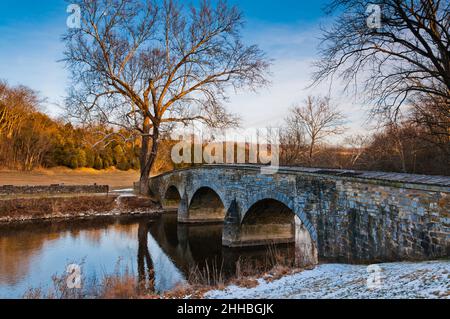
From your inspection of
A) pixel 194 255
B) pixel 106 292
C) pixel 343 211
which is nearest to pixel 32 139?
pixel 194 255

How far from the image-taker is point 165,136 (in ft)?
83.1

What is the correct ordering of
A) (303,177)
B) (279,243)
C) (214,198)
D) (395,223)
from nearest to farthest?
(395,223) < (303,177) < (279,243) < (214,198)

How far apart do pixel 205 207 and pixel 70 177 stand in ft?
73.5

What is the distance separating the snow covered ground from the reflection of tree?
3.04 meters

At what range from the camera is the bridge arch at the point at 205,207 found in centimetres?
2255

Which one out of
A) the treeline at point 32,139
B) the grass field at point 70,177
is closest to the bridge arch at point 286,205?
the grass field at point 70,177

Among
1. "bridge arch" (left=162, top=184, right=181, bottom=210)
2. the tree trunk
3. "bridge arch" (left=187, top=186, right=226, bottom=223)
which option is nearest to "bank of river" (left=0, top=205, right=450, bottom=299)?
"bridge arch" (left=187, top=186, right=226, bottom=223)

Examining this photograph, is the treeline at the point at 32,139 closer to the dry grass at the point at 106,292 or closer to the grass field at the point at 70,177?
the grass field at the point at 70,177

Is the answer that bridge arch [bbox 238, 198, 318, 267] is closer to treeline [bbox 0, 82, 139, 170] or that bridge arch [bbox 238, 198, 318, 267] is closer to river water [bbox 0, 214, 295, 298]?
river water [bbox 0, 214, 295, 298]

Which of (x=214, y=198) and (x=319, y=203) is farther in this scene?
(x=214, y=198)

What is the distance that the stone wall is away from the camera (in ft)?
75.2
